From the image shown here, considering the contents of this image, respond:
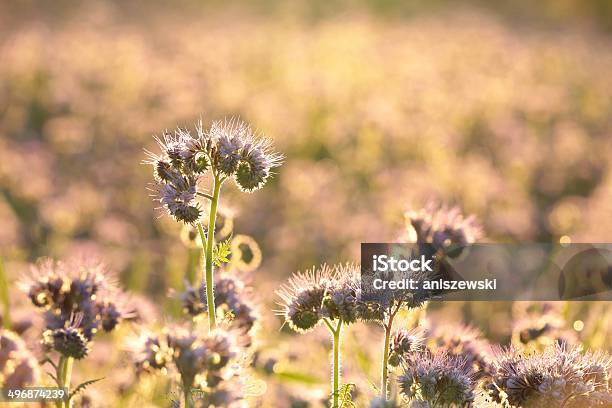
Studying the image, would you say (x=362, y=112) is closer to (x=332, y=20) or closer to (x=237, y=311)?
(x=237, y=311)

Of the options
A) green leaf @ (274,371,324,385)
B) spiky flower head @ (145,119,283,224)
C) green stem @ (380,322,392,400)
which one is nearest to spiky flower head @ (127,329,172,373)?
spiky flower head @ (145,119,283,224)

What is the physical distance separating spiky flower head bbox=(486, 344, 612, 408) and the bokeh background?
1.90 meters

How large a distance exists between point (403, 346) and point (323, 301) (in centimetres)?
45

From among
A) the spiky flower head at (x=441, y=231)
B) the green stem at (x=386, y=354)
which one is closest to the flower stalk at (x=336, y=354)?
the green stem at (x=386, y=354)

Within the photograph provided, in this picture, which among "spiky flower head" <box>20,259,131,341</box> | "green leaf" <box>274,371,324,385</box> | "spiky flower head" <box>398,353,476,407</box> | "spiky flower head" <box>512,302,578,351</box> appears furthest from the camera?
"green leaf" <box>274,371,324,385</box>

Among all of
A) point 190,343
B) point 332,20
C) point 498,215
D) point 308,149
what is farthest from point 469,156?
point 332,20

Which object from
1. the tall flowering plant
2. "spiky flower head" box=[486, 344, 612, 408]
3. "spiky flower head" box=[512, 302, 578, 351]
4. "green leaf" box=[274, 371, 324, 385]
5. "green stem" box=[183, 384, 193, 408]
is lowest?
"green stem" box=[183, 384, 193, 408]

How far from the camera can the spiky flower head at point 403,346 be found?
420 centimetres

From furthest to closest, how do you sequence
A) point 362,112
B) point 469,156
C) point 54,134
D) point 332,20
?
point 332,20 → point 362,112 → point 469,156 → point 54,134

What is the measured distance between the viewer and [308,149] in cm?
1586

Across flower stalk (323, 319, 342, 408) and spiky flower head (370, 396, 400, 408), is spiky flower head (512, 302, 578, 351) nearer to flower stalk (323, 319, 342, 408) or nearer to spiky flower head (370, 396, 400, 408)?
flower stalk (323, 319, 342, 408)

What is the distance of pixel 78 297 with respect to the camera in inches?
183

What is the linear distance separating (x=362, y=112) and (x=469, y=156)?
2532mm

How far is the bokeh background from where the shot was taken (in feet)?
35.8
